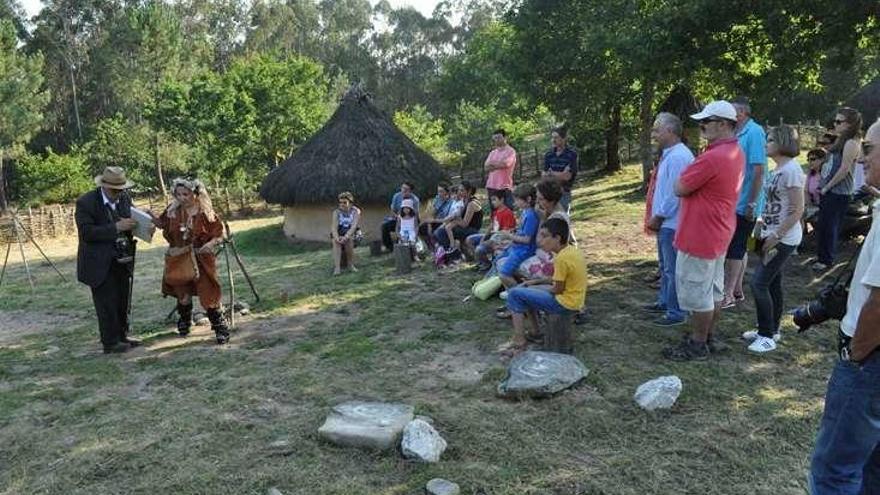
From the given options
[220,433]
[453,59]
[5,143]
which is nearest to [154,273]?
[220,433]

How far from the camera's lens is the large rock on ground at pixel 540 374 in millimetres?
4254

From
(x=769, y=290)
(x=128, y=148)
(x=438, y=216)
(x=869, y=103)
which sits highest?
(x=128, y=148)

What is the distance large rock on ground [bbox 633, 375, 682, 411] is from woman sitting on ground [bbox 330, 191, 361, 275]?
589 cm

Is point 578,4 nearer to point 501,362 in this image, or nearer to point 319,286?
point 319,286

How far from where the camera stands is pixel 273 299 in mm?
7859

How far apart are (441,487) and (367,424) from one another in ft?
2.53

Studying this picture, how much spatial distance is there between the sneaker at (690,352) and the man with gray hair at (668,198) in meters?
0.65

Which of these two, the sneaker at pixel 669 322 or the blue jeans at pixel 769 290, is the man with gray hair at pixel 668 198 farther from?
the blue jeans at pixel 769 290

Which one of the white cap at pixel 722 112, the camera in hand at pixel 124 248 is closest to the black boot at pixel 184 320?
the camera in hand at pixel 124 248

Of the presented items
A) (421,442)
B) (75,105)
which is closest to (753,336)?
(421,442)

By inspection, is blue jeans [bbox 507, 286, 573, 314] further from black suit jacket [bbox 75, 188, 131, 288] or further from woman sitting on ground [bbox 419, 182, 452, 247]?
woman sitting on ground [bbox 419, 182, 452, 247]

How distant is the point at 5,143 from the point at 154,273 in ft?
64.9

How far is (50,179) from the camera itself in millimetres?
28625

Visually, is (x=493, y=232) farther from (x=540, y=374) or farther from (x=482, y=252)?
(x=540, y=374)
